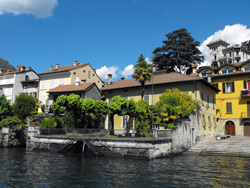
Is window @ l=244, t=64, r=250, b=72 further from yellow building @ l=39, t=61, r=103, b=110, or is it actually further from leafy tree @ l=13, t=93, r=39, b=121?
leafy tree @ l=13, t=93, r=39, b=121

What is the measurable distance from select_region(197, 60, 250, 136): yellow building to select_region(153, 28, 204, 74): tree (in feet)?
32.6

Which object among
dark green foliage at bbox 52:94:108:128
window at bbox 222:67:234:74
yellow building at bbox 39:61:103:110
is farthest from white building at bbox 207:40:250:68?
dark green foliage at bbox 52:94:108:128

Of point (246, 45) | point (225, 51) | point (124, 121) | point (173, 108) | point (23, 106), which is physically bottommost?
point (124, 121)

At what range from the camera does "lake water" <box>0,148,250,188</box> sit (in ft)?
43.0

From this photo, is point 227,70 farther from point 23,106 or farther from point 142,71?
point 23,106

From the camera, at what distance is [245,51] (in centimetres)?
7475

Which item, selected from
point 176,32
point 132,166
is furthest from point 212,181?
point 176,32

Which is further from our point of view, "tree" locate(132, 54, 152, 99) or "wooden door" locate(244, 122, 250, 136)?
"wooden door" locate(244, 122, 250, 136)

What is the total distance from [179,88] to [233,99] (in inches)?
499

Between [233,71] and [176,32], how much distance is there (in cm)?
1639

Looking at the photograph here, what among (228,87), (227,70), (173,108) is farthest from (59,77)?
(227,70)

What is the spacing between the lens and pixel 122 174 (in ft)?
50.1

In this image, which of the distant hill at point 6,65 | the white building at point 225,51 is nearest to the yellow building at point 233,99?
the white building at point 225,51

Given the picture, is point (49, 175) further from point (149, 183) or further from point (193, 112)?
point (193, 112)
